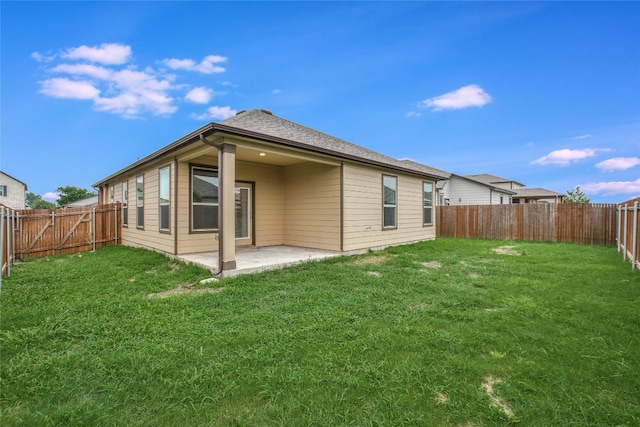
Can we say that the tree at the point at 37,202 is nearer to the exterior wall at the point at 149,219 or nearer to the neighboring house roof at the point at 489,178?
the exterior wall at the point at 149,219

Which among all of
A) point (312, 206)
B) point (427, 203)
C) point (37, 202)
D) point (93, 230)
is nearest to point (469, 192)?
point (427, 203)

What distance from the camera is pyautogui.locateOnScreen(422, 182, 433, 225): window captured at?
11117mm

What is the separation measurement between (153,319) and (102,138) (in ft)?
43.6

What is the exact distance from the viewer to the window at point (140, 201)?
8953mm

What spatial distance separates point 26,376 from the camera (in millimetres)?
2225

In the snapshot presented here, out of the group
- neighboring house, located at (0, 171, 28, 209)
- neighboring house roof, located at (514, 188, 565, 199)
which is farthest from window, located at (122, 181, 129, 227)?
neighboring house roof, located at (514, 188, 565, 199)

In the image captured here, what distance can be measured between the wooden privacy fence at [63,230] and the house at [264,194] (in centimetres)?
48

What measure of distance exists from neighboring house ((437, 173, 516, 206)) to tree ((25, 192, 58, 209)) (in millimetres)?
56383

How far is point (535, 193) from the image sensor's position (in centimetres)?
2709

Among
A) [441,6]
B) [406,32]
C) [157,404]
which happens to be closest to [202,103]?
[406,32]

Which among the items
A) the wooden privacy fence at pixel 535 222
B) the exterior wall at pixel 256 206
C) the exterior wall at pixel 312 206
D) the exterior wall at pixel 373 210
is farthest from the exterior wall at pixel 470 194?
the exterior wall at pixel 256 206

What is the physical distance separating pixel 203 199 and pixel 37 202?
63.7m

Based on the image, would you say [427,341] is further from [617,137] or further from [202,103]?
[202,103]

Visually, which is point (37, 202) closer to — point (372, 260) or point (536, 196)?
point (372, 260)
